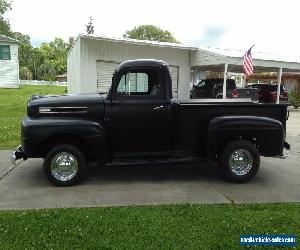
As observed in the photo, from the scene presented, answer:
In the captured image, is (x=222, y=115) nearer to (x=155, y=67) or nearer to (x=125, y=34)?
(x=155, y=67)

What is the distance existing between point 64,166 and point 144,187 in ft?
4.87

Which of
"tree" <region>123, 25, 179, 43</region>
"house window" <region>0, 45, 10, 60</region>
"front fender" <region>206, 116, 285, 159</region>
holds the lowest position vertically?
"front fender" <region>206, 116, 285, 159</region>

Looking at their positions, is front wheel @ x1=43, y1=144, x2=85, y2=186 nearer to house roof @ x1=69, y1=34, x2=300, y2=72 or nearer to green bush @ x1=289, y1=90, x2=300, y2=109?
house roof @ x1=69, y1=34, x2=300, y2=72

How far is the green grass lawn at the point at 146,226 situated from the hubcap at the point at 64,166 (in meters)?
1.44

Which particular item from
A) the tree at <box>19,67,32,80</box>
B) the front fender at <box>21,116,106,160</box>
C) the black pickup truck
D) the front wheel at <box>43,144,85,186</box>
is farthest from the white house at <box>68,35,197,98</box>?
the tree at <box>19,67,32,80</box>

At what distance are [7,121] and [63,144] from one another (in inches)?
→ 377

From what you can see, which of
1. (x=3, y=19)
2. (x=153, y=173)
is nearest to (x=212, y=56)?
(x=153, y=173)

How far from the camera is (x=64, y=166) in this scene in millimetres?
7215

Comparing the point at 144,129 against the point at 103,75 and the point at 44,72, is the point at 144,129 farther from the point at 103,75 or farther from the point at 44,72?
the point at 44,72

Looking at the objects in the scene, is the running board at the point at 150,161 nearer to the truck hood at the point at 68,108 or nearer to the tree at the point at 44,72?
the truck hood at the point at 68,108

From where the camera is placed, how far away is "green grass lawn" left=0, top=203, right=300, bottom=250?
4.74 m

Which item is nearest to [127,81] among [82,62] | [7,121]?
[7,121]

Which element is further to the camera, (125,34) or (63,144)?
(125,34)

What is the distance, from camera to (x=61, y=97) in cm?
754
